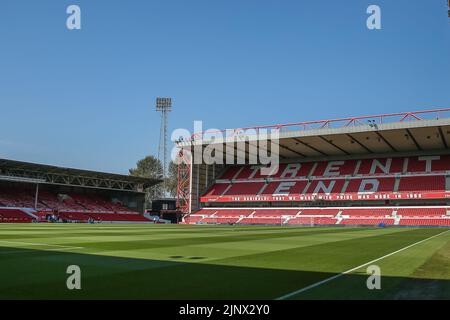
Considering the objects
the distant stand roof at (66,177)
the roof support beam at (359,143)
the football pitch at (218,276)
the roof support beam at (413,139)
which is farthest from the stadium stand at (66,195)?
the football pitch at (218,276)

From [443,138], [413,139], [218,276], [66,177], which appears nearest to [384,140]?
[413,139]

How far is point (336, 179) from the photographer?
65250 millimetres

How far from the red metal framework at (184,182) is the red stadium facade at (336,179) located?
0.63 ft

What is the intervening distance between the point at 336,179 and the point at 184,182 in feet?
87.0

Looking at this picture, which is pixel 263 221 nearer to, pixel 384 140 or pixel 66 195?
pixel 384 140

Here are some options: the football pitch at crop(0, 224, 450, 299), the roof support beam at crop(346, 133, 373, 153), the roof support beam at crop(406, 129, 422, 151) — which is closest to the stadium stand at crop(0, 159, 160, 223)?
the roof support beam at crop(346, 133, 373, 153)

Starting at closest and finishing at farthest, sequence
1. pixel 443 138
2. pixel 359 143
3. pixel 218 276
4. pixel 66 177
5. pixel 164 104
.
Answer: pixel 218 276 < pixel 443 138 < pixel 359 143 < pixel 66 177 < pixel 164 104

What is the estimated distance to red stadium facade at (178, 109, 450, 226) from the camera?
54312 mm

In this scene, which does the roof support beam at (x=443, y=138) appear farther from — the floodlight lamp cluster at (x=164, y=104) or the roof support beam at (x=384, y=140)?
the floodlight lamp cluster at (x=164, y=104)

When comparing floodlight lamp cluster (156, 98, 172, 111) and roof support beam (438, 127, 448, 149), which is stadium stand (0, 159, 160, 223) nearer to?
floodlight lamp cluster (156, 98, 172, 111)

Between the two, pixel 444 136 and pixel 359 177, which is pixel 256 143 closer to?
pixel 359 177

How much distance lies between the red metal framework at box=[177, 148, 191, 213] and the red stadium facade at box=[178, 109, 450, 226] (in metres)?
0.19

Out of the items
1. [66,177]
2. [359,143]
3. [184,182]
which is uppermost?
[359,143]

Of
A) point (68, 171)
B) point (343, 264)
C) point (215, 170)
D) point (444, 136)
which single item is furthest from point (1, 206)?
point (444, 136)
